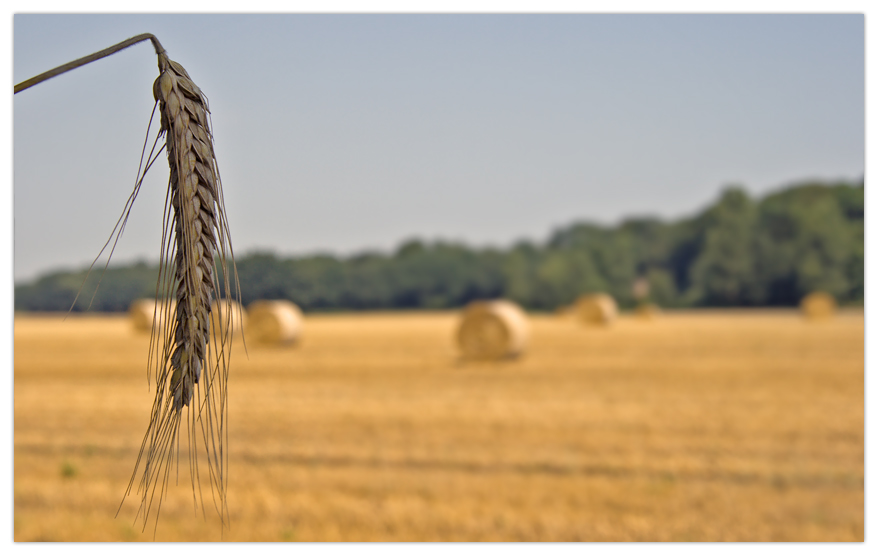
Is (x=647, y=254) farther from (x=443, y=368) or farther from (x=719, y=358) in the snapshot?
(x=443, y=368)

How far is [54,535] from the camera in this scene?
17.1ft

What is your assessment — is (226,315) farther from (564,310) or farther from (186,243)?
(564,310)

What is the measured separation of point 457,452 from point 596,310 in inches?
944

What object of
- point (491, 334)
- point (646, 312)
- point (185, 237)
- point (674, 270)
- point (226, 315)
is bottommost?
point (646, 312)

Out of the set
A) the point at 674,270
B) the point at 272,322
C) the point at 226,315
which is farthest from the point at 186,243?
the point at 674,270

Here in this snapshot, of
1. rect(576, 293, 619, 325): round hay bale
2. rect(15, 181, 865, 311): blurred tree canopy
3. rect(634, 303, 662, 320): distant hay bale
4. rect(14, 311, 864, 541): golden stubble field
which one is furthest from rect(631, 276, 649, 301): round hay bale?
rect(14, 311, 864, 541): golden stubble field

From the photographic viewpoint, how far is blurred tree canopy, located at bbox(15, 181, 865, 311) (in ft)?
10.5

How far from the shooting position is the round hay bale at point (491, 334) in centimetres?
1645

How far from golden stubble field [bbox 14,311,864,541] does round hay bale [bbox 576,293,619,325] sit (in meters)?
16.9

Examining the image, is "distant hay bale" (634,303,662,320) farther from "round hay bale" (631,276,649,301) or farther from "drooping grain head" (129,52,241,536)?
"drooping grain head" (129,52,241,536)

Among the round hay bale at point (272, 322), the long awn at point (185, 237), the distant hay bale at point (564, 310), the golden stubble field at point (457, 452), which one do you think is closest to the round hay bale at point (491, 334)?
the golden stubble field at point (457, 452)

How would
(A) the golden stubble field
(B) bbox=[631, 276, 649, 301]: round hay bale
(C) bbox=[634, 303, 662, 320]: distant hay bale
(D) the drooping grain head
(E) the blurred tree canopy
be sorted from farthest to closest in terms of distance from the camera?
(C) bbox=[634, 303, 662, 320]: distant hay bale
(B) bbox=[631, 276, 649, 301]: round hay bale
(A) the golden stubble field
(E) the blurred tree canopy
(D) the drooping grain head

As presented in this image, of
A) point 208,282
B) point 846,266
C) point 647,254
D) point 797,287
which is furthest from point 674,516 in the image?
point 647,254

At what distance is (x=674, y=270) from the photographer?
784 inches
